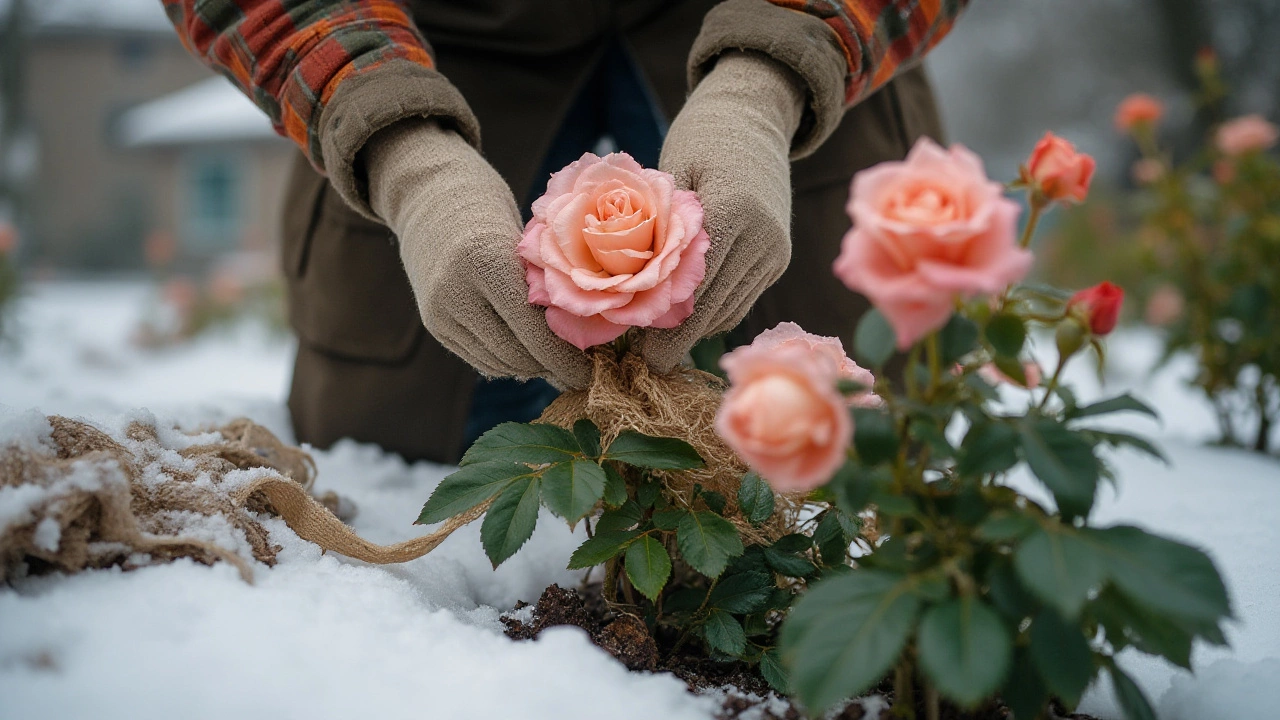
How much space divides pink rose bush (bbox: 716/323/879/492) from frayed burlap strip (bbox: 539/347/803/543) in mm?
274

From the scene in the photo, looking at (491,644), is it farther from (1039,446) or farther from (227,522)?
(1039,446)

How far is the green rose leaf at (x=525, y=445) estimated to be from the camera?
2.38ft

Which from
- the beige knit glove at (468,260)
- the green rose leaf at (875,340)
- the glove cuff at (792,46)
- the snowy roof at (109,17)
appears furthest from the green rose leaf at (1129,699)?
the snowy roof at (109,17)

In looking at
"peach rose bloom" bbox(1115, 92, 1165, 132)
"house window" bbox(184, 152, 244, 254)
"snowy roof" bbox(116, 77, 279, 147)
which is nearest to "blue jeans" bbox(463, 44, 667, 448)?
"peach rose bloom" bbox(1115, 92, 1165, 132)

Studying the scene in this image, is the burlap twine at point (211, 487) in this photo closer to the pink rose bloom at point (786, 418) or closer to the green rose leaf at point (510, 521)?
the green rose leaf at point (510, 521)

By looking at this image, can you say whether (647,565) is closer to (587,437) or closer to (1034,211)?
(587,437)

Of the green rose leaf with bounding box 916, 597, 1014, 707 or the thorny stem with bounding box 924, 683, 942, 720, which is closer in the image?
the green rose leaf with bounding box 916, 597, 1014, 707

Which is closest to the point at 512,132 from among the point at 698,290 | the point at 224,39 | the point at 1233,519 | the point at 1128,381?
the point at 224,39

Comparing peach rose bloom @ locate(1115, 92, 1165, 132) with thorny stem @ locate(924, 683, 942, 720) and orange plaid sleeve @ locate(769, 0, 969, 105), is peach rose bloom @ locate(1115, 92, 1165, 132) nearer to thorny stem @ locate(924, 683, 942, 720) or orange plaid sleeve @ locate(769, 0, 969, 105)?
orange plaid sleeve @ locate(769, 0, 969, 105)

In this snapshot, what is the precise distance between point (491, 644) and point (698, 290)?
1.23 feet

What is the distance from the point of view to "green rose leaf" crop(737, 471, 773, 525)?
0.76 meters

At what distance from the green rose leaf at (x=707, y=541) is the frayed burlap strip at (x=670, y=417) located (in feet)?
0.15

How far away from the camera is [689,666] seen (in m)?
0.80

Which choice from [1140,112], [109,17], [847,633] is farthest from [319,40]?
[109,17]
